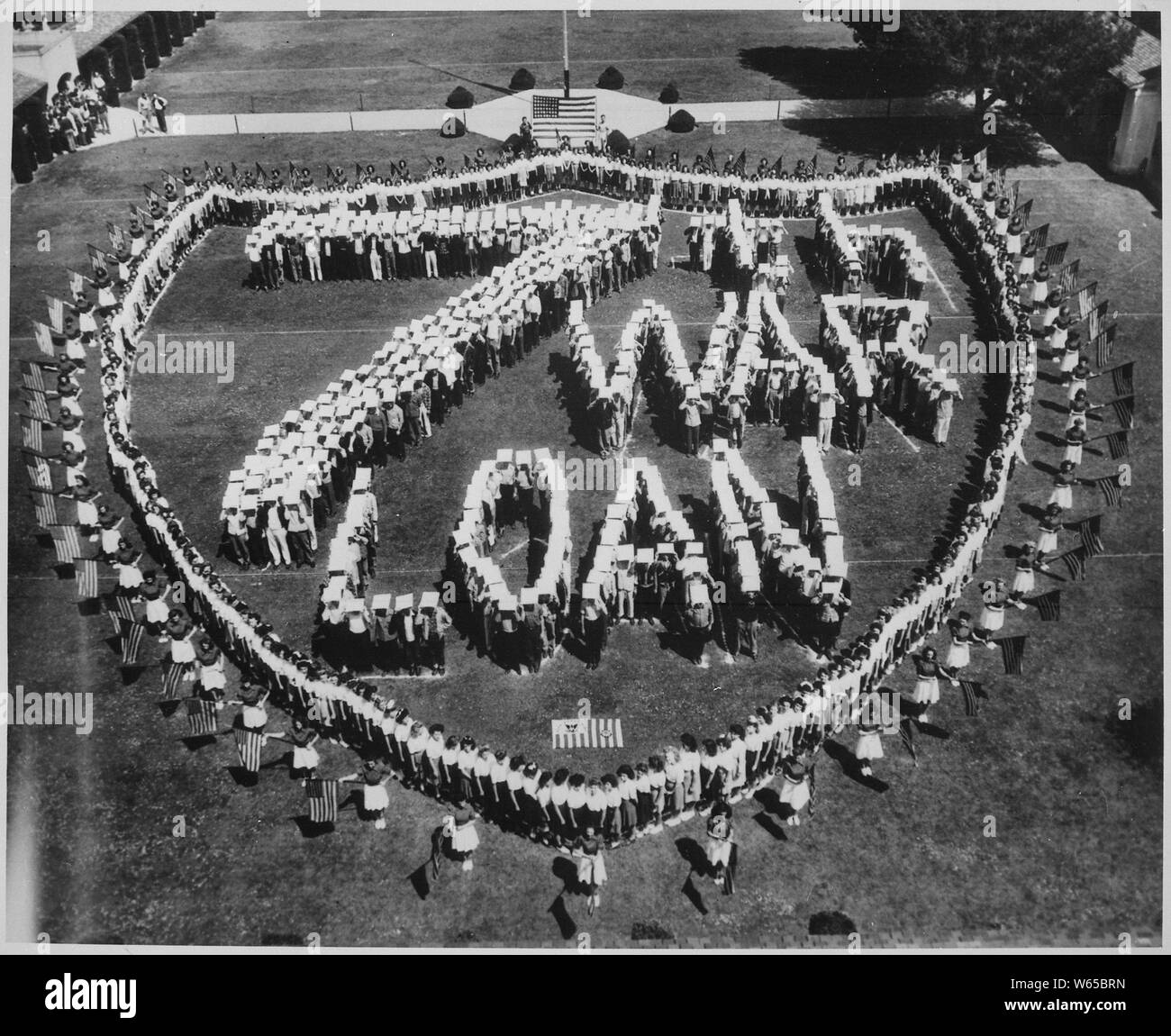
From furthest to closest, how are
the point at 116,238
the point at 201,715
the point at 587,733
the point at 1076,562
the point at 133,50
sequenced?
the point at 133,50 < the point at 116,238 < the point at 1076,562 < the point at 587,733 < the point at 201,715

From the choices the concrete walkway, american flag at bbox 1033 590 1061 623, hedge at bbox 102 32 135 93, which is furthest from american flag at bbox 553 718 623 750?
hedge at bbox 102 32 135 93

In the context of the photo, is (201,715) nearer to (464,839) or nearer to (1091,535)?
(464,839)

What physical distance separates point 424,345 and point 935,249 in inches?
669

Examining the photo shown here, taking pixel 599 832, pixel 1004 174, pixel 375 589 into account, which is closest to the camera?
pixel 599 832

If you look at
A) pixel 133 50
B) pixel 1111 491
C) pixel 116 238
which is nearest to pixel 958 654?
pixel 1111 491

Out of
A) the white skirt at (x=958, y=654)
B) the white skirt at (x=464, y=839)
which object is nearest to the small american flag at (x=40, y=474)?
the white skirt at (x=464, y=839)

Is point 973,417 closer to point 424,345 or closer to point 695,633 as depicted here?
point 695,633

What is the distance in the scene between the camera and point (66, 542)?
23.5 meters

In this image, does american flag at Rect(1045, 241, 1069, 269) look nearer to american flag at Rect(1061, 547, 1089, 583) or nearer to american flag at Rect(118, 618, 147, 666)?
american flag at Rect(1061, 547, 1089, 583)

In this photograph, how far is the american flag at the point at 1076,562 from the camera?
22.5 meters

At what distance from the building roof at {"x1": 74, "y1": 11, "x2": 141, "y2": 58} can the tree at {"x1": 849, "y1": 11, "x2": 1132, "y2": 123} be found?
105 ft

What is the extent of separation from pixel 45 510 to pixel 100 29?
106 ft

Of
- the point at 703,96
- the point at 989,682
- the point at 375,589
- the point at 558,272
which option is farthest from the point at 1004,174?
the point at 375,589

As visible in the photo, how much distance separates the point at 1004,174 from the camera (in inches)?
1563
